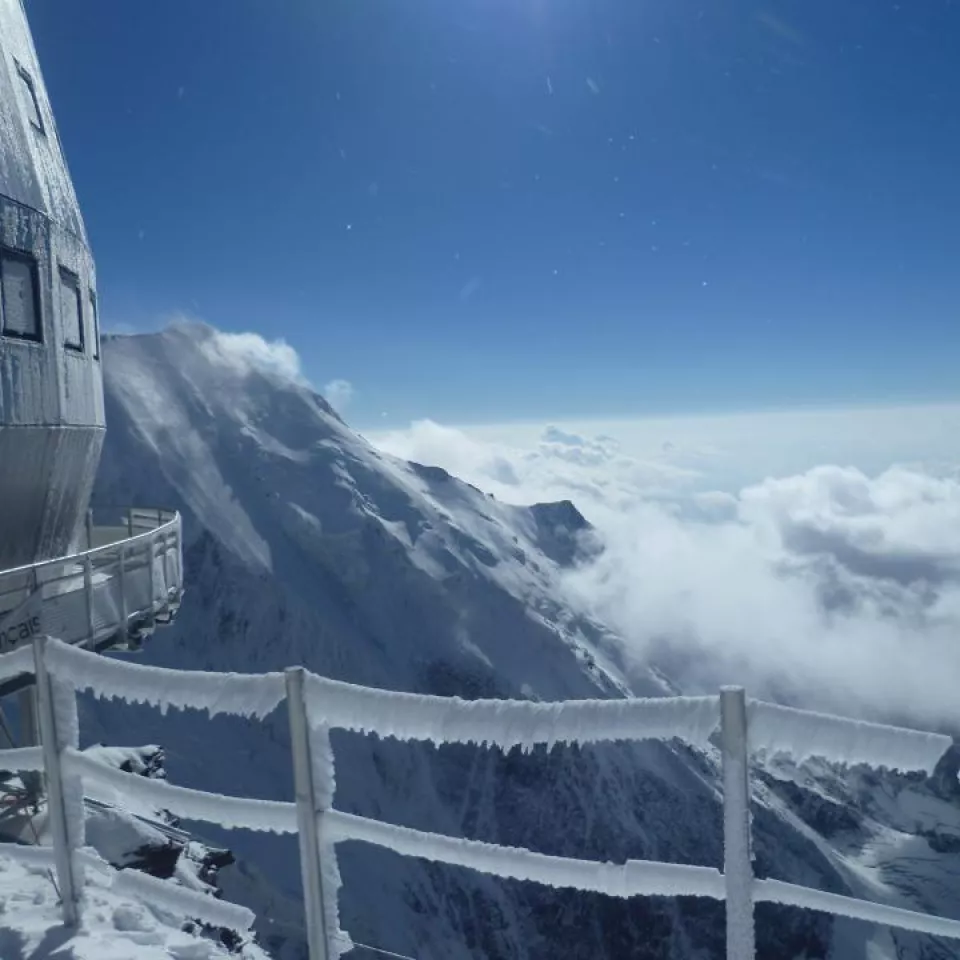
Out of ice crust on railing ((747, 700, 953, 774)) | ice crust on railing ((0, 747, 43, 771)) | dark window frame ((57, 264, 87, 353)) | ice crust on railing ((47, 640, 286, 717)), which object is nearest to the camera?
ice crust on railing ((747, 700, 953, 774))

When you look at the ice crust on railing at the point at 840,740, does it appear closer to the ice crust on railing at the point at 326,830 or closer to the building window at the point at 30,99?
the ice crust on railing at the point at 326,830

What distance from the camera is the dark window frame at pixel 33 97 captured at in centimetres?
1415

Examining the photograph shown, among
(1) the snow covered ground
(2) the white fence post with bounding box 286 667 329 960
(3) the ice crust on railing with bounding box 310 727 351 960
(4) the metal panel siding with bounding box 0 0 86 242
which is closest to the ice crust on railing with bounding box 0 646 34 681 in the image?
(1) the snow covered ground

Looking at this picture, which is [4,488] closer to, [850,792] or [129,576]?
[129,576]

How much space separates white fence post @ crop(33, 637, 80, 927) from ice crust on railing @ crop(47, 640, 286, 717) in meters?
0.09

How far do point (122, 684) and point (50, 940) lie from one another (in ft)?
6.07

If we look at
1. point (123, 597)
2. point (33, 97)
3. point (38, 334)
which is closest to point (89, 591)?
point (123, 597)

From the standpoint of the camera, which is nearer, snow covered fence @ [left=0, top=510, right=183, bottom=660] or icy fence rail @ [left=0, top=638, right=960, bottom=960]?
icy fence rail @ [left=0, top=638, right=960, bottom=960]

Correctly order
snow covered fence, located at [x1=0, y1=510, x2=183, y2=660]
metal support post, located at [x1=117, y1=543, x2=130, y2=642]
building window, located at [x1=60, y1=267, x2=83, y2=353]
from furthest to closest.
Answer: building window, located at [x1=60, y1=267, x2=83, y2=353] → metal support post, located at [x1=117, y1=543, x2=130, y2=642] → snow covered fence, located at [x1=0, y1=510, x2=183, y2=660]

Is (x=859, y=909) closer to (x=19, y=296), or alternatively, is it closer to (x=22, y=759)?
(x=22, y=759)

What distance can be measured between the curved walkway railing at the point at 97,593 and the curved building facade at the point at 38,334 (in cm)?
125

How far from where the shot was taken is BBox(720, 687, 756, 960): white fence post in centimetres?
317

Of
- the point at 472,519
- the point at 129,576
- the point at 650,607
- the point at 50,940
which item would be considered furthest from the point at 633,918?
the point at 650,607

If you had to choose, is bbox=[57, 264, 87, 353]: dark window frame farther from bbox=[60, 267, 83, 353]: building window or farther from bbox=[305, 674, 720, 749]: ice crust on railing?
bbox=[305, 674, 720, 749]: ice crust on railing
